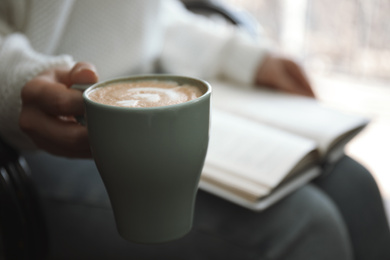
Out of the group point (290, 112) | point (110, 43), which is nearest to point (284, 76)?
point (290, 112)

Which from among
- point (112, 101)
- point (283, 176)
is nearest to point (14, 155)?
point (112, 101)

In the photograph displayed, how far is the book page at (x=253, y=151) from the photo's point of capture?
2.14 feet

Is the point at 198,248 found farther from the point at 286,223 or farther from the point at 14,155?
the point at 14,155

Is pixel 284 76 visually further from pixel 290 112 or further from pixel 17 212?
pixel 17 212

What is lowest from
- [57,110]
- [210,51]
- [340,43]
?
[340,43]

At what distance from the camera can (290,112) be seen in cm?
88

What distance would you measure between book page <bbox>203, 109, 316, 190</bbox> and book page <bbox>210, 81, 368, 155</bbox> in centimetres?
4

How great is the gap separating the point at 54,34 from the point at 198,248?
1.39ft

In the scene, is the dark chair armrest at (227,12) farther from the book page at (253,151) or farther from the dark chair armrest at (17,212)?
the dark chair armrest at (17,212)

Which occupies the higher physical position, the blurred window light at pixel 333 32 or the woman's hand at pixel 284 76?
the woman's hand at pixel 284 76

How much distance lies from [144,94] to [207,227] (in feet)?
0.98

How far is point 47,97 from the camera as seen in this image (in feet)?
1.51

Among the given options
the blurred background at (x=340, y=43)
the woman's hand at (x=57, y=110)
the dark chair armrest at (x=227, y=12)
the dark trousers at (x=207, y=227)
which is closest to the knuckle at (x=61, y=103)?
the woman's hand at (x=57, y=110)

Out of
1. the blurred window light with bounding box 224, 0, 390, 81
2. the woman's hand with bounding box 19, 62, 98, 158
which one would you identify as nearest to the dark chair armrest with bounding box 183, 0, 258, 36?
the woman's hand with bounding box 19, 62, 98, 158
